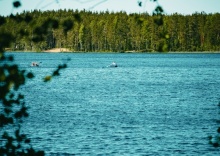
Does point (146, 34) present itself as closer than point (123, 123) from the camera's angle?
No

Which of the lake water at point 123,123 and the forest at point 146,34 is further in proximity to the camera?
the forest at point 146,34

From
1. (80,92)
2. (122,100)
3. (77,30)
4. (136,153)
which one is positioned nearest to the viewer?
(136,153)

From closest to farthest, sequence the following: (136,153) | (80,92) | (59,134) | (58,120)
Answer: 1. (136,153)
2. (59,134)
3. (58,120)
4. (80,92)

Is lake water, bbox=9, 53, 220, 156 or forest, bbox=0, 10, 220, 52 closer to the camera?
lake water, bbox=9, 53, 220, 156

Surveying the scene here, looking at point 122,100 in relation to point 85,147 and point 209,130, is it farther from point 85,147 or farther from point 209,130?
point 85,147

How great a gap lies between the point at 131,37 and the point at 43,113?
480ft

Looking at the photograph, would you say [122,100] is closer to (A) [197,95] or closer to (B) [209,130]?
(A) [197,95]

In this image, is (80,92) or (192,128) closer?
(192,128)

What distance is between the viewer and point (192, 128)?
100 ft

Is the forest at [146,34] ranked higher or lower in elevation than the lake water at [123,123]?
higher

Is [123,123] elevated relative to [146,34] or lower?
lower

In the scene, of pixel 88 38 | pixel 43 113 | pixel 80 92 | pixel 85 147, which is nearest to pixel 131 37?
pixel 88 38

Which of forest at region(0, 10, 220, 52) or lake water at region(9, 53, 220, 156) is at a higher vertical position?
forest at region(0, 10, 220, 52)

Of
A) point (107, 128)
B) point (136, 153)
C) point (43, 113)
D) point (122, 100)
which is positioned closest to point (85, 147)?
point (136, 153)
